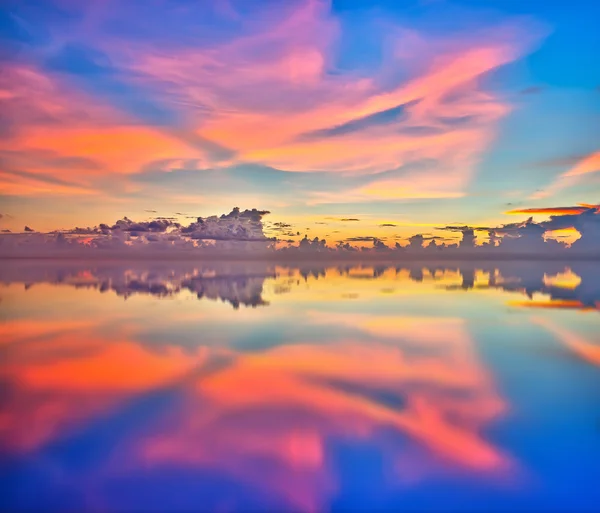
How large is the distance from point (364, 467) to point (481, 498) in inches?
58.2

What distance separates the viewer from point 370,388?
1062 cm

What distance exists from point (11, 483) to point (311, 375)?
6282 mm

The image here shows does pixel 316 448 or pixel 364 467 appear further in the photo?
pixel 316 448

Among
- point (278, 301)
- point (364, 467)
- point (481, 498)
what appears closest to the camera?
point (481, 498)

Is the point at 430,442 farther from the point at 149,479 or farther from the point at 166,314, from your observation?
the point at 166,314

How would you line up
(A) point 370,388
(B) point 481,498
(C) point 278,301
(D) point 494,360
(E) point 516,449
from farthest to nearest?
(C) point 278,301 < (D) point 494,360 < (A) point 370,388 < (E) point 516,449 < (B) point 481,498

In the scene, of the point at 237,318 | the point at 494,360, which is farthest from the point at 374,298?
the point at 494,360

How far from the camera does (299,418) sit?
29.1 feet

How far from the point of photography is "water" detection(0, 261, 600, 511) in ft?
21.4

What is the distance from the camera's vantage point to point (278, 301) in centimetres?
2714

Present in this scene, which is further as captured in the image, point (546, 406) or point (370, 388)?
point (370, 388)

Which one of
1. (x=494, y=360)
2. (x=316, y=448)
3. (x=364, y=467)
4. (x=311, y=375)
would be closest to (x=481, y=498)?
(x=364, y=467)

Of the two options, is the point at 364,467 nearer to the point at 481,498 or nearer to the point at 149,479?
the point at 481,498

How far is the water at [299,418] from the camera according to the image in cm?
651
